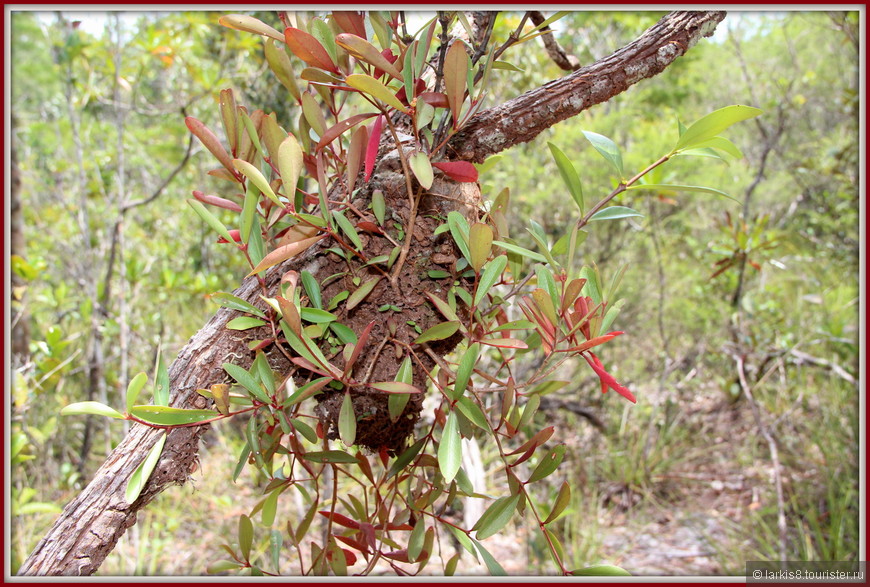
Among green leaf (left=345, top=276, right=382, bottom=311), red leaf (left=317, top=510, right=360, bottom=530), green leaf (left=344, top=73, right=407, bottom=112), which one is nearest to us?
green leaf (left=344, top=73, right=407, bottom=112)

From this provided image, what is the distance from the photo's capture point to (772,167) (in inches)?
189

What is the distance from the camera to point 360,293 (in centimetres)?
60

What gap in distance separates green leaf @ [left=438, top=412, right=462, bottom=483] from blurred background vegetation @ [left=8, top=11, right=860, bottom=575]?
4.30ft

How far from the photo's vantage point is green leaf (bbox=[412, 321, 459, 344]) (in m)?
0.58

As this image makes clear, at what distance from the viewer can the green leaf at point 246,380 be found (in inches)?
21.0

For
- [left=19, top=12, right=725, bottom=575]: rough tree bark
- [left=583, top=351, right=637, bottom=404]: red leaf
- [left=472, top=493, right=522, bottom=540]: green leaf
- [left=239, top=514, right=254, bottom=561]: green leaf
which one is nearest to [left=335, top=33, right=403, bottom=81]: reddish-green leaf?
[left=19, top=12, right=725, bottom=575]: rough tree bark

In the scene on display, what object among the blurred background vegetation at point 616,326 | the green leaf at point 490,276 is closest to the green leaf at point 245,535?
the green leaf at point 490,276

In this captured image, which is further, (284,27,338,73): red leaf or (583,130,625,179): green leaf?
(583,130,625,179): green leaf

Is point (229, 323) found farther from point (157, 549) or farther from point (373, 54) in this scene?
point (157, 549)

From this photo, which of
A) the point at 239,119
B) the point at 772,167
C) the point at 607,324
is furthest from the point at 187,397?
the point at 772,167

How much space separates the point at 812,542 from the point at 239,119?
252 cm

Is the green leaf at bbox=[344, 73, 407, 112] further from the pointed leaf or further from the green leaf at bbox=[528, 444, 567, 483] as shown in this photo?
the green leaf at bbox=[528, 444, 567, 483]

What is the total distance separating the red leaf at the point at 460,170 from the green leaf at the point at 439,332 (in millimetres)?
153

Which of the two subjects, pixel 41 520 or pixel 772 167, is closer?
pixel 41 520
